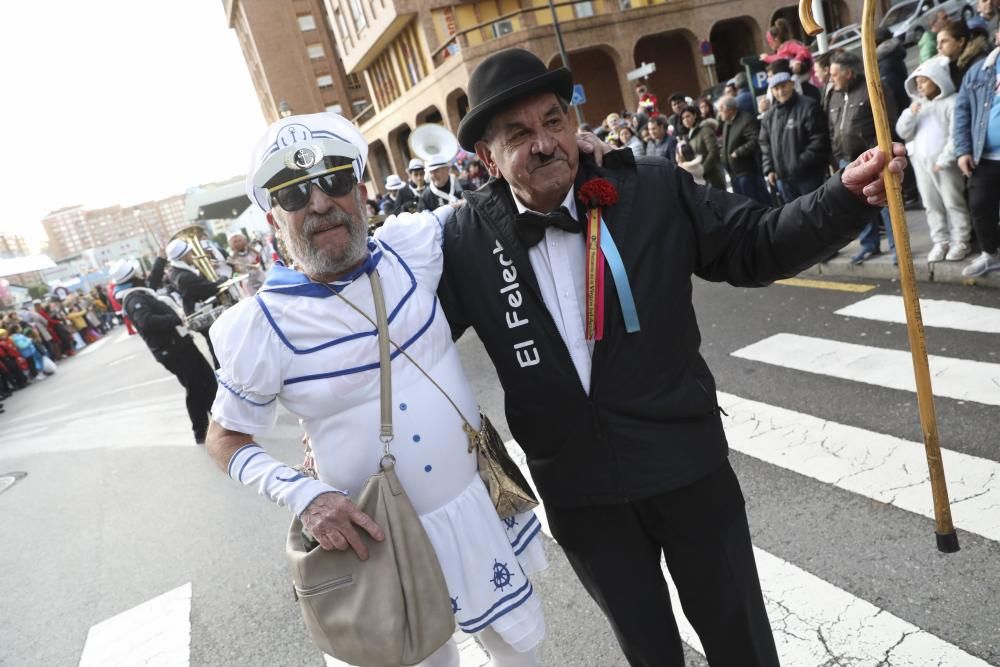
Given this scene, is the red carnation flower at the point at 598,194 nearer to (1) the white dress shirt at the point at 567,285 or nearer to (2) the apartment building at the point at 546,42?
(1) the white dress shirt at the point at 567,285

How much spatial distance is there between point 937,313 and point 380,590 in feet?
16.7

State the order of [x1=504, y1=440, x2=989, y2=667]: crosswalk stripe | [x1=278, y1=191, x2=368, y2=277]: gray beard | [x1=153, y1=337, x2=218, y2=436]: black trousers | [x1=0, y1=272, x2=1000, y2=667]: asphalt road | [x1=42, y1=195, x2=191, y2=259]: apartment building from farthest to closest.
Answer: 1. [x1=42, y1=195, x2=191, y2=259]: apartment building
2. [x1=153, y1=337, x2=218, y2=436]: black trousers
3. [x1=0, y1=272, x2=1000, y2=667]: asphalt road
4. [x1=504, y1=440, x2=989, y2=667]: crosswalk stripe
5. [x1=278, y1=191, x2=368, y2=277]: gray beard

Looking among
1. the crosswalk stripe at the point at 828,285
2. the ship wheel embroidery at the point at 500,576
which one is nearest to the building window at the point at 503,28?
the crosswalk stripe at the point at 828,285

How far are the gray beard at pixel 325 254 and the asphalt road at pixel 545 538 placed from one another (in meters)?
1.86

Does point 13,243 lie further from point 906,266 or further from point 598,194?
point 906,266

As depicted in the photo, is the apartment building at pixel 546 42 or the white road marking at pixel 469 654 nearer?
the white road marking at pixel 469 654

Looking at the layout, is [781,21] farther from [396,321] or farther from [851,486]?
[396,321]

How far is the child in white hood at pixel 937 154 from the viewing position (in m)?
5.41

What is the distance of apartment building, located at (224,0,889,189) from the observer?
2684cm

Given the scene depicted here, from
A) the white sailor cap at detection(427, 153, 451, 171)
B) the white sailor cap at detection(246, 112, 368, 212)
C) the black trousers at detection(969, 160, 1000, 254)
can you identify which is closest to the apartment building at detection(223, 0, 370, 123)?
the white sailor cap at detection(427, 153, 451, 171)

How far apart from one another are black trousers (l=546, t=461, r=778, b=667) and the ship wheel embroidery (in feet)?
0.72

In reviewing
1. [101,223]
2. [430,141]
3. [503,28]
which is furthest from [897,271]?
[101,223]

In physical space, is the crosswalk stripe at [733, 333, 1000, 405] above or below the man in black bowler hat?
below

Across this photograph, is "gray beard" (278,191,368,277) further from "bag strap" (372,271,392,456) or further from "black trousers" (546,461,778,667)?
"black trousers" (546,461,778,667)
